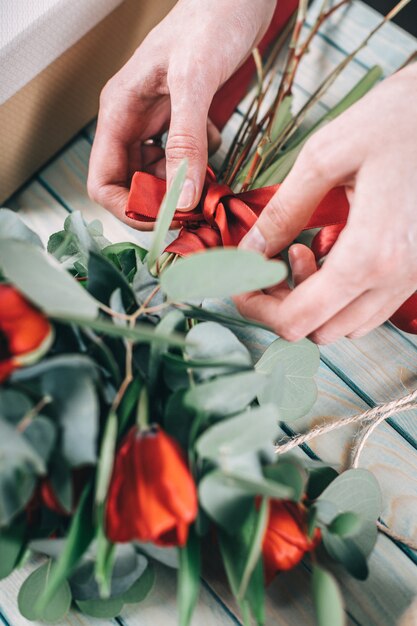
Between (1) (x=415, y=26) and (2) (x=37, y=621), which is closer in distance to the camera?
(2) (x=37, y=621)

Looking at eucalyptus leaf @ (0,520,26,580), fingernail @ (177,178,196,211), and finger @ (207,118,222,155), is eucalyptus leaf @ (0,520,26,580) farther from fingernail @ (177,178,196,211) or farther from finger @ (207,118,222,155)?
finger @ (207,118,222,155)

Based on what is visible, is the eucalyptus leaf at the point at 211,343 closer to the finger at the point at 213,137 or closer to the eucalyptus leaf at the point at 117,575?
the eucalyptus leaf at the point at 117,575

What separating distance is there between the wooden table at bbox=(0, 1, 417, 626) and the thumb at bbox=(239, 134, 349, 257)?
0.14 m

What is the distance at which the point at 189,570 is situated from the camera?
33cm

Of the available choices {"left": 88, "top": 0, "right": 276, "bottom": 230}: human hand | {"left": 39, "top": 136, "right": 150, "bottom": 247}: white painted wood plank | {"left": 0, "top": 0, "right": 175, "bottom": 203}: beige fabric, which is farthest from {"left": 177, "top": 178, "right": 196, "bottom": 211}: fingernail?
{"left": 0, "top": 0, "right": 175, "bottom": 203}: beige fabric

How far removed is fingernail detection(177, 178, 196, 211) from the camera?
507 millimetres

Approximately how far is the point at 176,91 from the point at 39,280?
0.32m

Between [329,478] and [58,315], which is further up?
[58,315]

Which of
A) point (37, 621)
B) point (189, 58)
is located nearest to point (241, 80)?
point (189, 58)

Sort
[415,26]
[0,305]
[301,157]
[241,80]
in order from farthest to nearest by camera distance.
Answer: [415,26]
[241,80]
[301,157]
[0,305]

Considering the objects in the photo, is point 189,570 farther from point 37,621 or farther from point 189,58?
point 189,58

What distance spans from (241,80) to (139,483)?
1.76ft

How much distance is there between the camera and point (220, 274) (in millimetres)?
314

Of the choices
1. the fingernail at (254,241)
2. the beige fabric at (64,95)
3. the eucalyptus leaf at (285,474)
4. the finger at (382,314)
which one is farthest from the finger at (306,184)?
the beige fabric at (64,95)
